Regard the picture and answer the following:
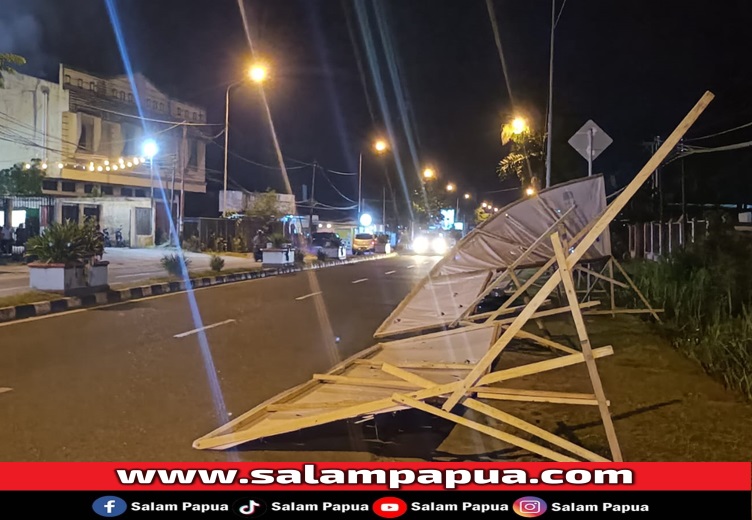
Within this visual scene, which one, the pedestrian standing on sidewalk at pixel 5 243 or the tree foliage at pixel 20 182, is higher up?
the tree foliage at pixel 20 182

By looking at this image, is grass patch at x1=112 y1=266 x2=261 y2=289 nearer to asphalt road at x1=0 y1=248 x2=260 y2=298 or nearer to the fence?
asphalt road at x1=0 y1=248 x2=260 y2=298

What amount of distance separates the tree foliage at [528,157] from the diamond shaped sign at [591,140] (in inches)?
347

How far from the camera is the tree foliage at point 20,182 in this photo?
30344 mm

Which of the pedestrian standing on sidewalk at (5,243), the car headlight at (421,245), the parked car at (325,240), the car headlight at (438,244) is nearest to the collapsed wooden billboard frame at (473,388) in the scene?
the pedestrian standing on sidewalk at (5,243)

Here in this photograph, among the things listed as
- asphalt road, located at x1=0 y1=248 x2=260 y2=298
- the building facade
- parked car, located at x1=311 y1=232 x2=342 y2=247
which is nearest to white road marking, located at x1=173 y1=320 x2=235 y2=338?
asphalt road, located at x1=0 y1=248 x2=260 y2=298

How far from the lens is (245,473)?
415cm

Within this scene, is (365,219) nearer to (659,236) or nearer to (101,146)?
(101,146)

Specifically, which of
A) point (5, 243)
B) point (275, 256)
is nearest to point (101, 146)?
point (5, 243)

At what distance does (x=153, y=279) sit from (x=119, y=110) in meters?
21.9

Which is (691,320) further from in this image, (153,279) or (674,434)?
(153,279)

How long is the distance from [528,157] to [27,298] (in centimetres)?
1521
